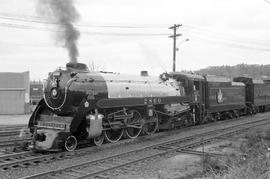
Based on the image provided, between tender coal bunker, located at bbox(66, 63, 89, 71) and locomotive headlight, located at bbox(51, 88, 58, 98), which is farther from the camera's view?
tender coal bunker, located at bbox(66, 63, 89, 71)

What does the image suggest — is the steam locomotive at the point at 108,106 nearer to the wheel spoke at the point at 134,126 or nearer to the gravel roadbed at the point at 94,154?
the wheel spoke at the point at 134,126

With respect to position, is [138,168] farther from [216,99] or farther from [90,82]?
[216,99]

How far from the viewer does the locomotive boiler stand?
39.4ft

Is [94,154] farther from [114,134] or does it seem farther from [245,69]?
[245,69]

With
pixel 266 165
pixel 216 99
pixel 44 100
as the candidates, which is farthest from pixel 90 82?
pixel 216 99

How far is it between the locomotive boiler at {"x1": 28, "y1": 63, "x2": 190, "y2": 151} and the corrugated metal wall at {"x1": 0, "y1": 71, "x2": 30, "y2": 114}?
20.2m

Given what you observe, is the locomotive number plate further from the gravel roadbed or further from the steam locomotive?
the gravel roadbed

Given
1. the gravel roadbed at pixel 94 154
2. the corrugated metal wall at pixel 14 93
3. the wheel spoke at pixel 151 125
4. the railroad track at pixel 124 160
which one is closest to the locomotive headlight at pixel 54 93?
the gravel roadbed at pixel 94 154

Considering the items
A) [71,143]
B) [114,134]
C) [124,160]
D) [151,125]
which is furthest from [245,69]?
[124,160]

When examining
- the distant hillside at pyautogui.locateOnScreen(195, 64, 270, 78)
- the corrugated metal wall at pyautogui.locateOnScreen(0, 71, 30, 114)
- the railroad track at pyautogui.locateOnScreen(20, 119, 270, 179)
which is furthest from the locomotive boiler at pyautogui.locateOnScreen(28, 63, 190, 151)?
the distant hillside at pyautogui.locateOnScreen(195, 64, 270, 78)

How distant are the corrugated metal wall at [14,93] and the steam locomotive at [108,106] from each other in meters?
18.8

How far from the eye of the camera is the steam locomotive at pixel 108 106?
12156 mm

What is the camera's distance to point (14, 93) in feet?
107

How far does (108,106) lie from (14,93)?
22.1 m
